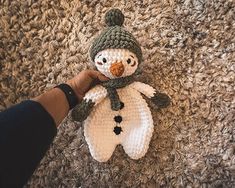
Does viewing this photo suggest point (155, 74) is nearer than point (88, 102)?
No

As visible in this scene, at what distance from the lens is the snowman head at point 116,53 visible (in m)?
0.85

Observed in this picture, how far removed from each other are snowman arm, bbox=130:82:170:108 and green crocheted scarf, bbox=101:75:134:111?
3 cm

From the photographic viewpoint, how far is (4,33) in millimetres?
1077

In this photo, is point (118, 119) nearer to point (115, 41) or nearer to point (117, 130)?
point (117, 130)

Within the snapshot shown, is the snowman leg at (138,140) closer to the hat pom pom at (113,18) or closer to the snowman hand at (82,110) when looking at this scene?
the snowman hand at (82,110)

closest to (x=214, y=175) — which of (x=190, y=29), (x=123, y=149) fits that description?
(x=123, y=149)

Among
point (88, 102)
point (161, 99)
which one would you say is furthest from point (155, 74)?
point (88, 102)

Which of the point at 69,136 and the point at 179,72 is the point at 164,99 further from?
the point at 69,136

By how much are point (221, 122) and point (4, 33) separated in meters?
0.64

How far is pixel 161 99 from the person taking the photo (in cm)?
93

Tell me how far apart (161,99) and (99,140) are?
18 centimetres

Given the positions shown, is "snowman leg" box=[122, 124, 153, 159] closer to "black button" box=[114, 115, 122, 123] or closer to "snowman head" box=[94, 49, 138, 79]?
"black button" box=[114, 115, 122, 123]

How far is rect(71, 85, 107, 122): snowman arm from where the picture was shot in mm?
899

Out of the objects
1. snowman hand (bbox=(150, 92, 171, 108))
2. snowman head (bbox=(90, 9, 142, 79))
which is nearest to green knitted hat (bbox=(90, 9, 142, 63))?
snowman head (bbox=(90, 9, 142, 79))
